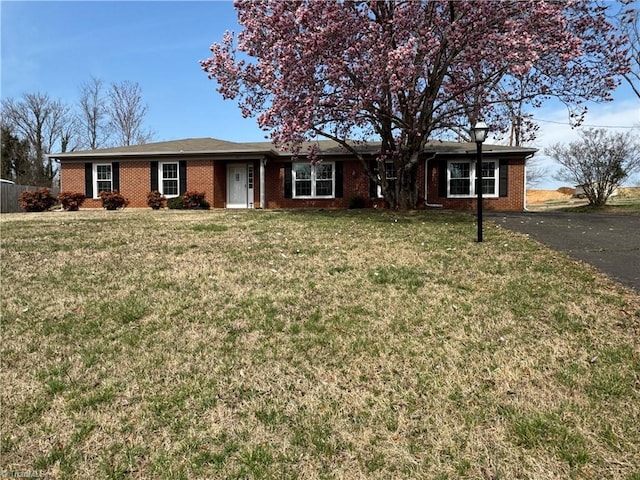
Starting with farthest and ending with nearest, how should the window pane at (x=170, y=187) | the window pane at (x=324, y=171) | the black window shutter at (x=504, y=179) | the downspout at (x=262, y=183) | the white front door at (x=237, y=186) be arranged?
the white front door at (x=237, y=186) < the window pane at (x=170, y=187) < the window pane at (x=324, y=171) < the downspout at (x=262, y=183) < the black window shutter at (x=504, y=179)

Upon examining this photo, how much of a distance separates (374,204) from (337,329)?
47.0ft

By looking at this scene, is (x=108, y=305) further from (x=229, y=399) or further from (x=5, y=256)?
(x=5, y=256)

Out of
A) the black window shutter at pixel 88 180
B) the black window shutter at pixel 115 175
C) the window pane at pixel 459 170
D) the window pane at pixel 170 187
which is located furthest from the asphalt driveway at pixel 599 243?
the black window shutter at pixel 88 180

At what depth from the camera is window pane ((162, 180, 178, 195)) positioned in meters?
18.7

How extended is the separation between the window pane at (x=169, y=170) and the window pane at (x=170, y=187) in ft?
0.84

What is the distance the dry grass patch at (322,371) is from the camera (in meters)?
2.47

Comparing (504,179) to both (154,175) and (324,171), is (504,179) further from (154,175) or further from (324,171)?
(154,175)

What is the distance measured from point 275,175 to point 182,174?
12.9ft

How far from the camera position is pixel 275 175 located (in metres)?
18.9

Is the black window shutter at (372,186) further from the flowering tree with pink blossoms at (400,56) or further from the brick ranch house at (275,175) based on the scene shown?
the flowering tree with pink blossoms at (400,56)

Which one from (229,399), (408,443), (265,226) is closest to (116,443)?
(229,399)

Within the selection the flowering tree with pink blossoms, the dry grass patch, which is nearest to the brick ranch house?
the flowering tree with pink blossoms

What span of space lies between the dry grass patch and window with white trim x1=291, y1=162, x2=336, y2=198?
12.7 metres

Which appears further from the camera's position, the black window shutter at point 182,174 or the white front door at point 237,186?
the white front door at point 237,186
